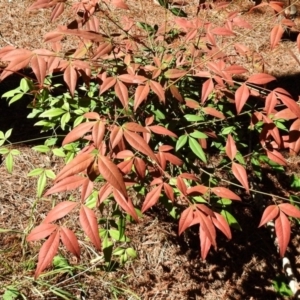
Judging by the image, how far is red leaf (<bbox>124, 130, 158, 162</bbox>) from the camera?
4.33ft

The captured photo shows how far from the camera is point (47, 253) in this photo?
4.26 feet

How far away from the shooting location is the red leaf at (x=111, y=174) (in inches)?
46.2

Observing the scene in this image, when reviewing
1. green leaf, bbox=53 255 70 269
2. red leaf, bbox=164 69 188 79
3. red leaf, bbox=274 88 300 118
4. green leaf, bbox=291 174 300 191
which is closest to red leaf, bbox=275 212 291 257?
red leaf, bbox=274 88 300 118

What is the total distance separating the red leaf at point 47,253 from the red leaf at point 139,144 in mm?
371

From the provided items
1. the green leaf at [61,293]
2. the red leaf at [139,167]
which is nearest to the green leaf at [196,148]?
the red leaf at [139,167]

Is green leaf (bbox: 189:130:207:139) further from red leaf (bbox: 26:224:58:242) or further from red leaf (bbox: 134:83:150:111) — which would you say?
red leaf (bbox: 26:224:58:242)

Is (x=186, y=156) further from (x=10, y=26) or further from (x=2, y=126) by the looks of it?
(x=10, y=26)

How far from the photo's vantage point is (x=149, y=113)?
6.98 feet

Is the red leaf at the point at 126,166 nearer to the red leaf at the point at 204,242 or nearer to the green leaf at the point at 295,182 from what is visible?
the red leaf at the point at 204,242

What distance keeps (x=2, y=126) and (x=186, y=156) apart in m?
1.67

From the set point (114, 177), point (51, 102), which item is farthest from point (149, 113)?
point (114, 177)

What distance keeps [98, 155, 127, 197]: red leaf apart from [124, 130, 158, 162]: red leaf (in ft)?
0.44

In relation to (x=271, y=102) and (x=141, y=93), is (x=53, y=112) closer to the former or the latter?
(x=141, y=93)

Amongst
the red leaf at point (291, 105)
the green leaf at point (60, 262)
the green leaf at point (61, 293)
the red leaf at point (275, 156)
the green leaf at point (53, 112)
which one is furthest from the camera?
the green leaf at point (60, 262)
